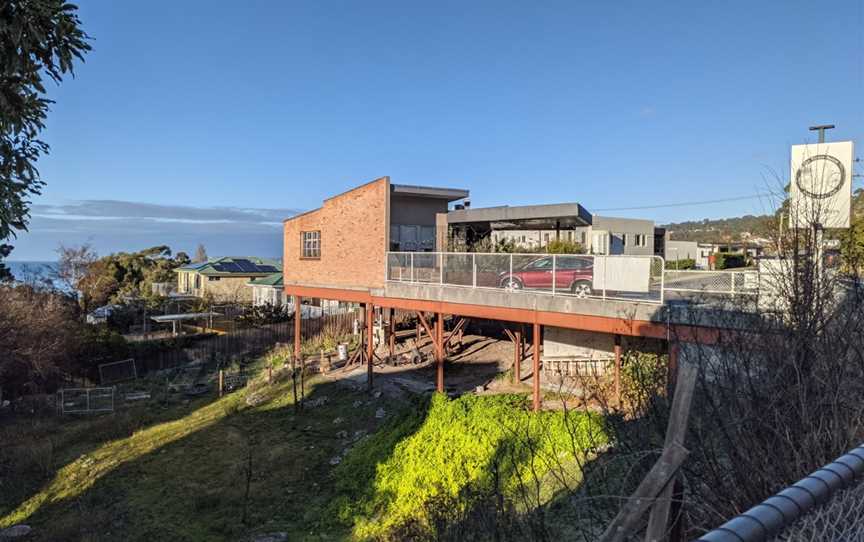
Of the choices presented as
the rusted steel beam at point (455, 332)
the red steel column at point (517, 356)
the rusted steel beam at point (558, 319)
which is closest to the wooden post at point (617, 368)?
the rusted steel beam at point (558, 319)

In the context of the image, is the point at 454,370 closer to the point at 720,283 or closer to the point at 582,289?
the point at 582,289

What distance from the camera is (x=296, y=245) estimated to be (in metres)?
23.2

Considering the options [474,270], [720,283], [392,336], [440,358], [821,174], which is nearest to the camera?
[821,174]

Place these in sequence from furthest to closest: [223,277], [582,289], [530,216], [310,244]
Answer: [223,277]
[310,244]
[530,216]
[582,289]

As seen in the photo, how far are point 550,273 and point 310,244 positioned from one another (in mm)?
12500

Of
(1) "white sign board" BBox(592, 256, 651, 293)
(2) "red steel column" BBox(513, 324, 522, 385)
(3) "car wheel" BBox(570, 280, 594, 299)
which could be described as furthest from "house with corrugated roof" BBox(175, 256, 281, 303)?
(1) "white sign board" BBox(592, 256, 651, 293)

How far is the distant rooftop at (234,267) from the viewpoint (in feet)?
152

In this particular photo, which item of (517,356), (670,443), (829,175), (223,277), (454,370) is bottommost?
(454,370)

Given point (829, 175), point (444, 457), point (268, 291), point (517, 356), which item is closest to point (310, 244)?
point (517, 356)

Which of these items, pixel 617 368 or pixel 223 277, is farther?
pixel 223 277

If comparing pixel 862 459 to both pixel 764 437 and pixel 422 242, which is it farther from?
pixel 422 242

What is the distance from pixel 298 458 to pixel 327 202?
1033cm

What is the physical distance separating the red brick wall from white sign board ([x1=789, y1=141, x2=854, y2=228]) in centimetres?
1179

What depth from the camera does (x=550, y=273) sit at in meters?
12.8
